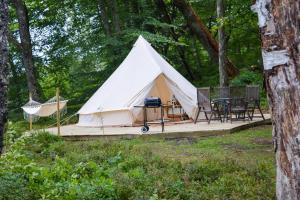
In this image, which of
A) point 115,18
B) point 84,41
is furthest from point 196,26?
point 84,41

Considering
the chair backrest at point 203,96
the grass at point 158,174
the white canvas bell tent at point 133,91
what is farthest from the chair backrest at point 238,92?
the grass at point 158,174

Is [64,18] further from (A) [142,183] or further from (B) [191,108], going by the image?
(A) [142,183]

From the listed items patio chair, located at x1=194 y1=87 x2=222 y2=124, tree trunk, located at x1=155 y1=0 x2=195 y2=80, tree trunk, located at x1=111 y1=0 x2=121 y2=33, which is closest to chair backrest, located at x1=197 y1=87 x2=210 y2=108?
patio chair, located at x1=194 y1=87 x2=222 y2=124

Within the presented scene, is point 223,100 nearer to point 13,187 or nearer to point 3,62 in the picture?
point 13,187

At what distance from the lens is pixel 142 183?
492cm

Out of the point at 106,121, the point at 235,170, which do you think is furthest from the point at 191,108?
the point at 235,170

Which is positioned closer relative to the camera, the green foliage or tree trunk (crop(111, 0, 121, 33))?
tree trunk (crop(111, 0, 121, 33))

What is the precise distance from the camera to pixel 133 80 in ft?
41.3

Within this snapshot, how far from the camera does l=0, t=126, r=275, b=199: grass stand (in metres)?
4.47

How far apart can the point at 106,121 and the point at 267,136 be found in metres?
4.82

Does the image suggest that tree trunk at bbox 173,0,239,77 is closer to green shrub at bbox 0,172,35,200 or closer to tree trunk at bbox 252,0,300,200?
green shrub at bbox 0,172,35,200

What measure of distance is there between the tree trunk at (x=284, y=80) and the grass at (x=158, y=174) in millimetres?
1953

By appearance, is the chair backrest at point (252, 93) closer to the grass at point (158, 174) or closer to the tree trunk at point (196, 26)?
the grass at point (158, 174)

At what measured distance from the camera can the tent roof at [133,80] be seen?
12180 millimetres
